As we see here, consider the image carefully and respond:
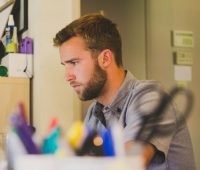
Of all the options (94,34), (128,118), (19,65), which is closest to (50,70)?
(19,65)

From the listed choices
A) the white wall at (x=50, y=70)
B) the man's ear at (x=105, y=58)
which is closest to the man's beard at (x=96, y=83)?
the man's ear at (x=105, y=58)

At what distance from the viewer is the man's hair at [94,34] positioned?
4.47 ft

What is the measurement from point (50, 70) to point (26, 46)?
0.20 metres

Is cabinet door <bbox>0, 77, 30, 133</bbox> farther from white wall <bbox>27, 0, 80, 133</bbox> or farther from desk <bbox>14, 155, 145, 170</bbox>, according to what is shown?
desk <bbox>14, 155, 145, 170</bbox>

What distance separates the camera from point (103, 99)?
54.7 inches

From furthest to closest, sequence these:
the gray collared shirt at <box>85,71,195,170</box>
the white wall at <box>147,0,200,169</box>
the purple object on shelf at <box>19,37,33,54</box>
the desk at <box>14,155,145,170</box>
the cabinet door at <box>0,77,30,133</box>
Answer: the white wall at <box>147,0,200,169</box>
the purple object on shelf at <box>19,37,33,54</box>
the cabinet door at <box>0,77,30,133</box>
the gray collared shirt at <box>85,71,195,170</box>
the desk at <box>14,155,145,170</box>

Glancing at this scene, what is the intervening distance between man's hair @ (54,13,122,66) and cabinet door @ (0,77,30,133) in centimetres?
55

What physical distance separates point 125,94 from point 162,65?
1.10 meters

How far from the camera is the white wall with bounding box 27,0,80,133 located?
1.83 meters

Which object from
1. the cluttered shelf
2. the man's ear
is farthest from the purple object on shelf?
the man's ear

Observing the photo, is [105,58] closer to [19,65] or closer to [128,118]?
[128,118]

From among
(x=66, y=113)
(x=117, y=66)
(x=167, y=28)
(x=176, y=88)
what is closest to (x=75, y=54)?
(x=117, y=66)

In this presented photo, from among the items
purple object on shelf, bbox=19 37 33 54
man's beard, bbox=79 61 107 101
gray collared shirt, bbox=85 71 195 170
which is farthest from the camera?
purple object on shelf, bbox=19 37 33 54

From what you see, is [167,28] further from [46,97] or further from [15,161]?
[15,161]
